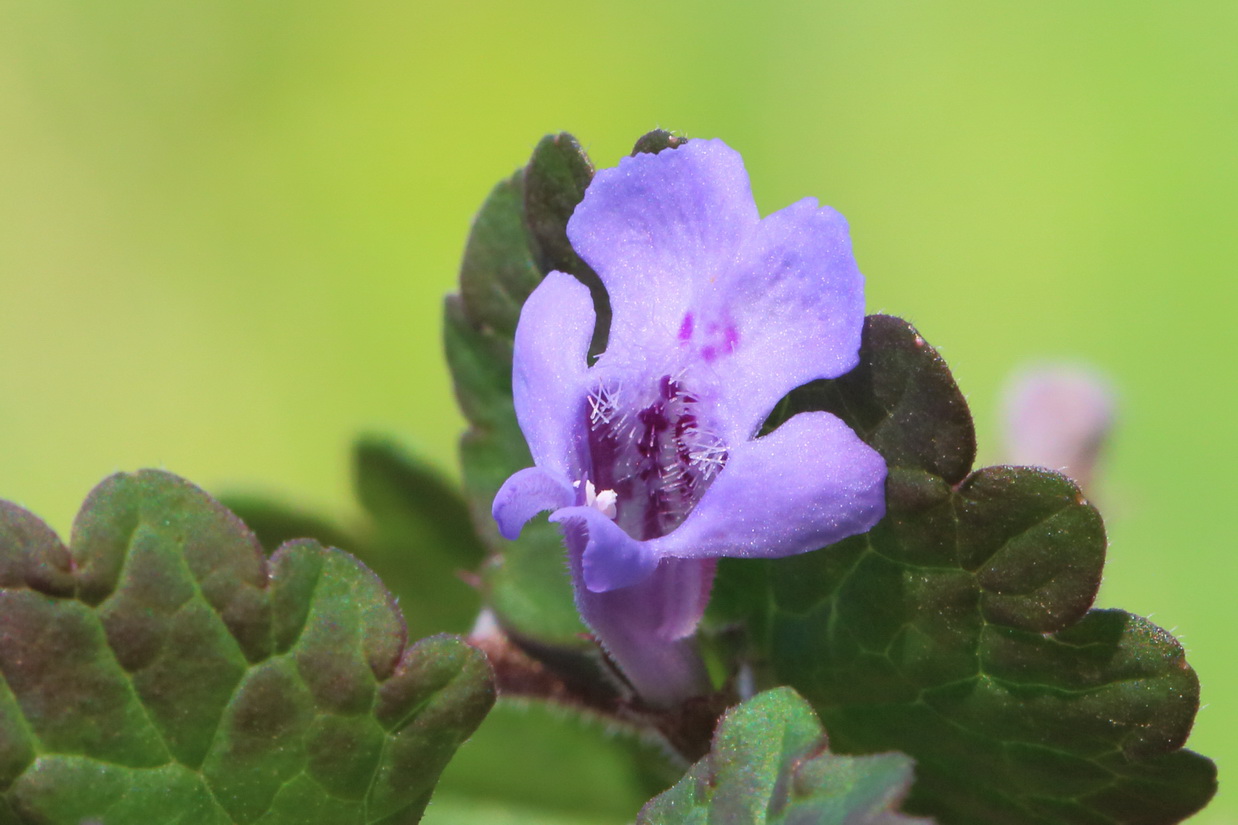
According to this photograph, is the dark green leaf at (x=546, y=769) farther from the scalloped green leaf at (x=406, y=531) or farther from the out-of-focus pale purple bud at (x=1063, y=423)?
the out-of-focus pale purple bud at (x=1063, y=423)

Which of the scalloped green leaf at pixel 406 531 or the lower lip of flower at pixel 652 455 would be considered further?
the scalloped green leaf at pixel 406 531

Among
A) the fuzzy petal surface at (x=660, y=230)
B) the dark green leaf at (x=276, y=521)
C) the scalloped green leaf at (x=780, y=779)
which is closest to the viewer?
the scalloped green leaf at (x=780, y=779)

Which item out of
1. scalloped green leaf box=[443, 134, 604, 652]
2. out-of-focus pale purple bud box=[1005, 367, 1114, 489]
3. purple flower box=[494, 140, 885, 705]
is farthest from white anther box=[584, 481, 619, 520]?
out-of-focus pale purple bud box=[1005, 367, 1114, 489]

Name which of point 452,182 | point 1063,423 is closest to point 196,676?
point 1063,423

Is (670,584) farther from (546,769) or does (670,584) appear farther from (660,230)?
(546,769)

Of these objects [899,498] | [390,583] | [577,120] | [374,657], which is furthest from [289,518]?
[577,120]

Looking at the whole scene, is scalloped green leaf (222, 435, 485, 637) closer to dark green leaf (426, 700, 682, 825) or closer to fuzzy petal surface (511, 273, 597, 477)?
dark green leaf (426, 700, 682, 825)

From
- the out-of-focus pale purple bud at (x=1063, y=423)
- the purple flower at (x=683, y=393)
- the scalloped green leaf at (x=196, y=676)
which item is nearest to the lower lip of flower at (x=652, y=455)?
the purple flower at (x=683, y=393)
